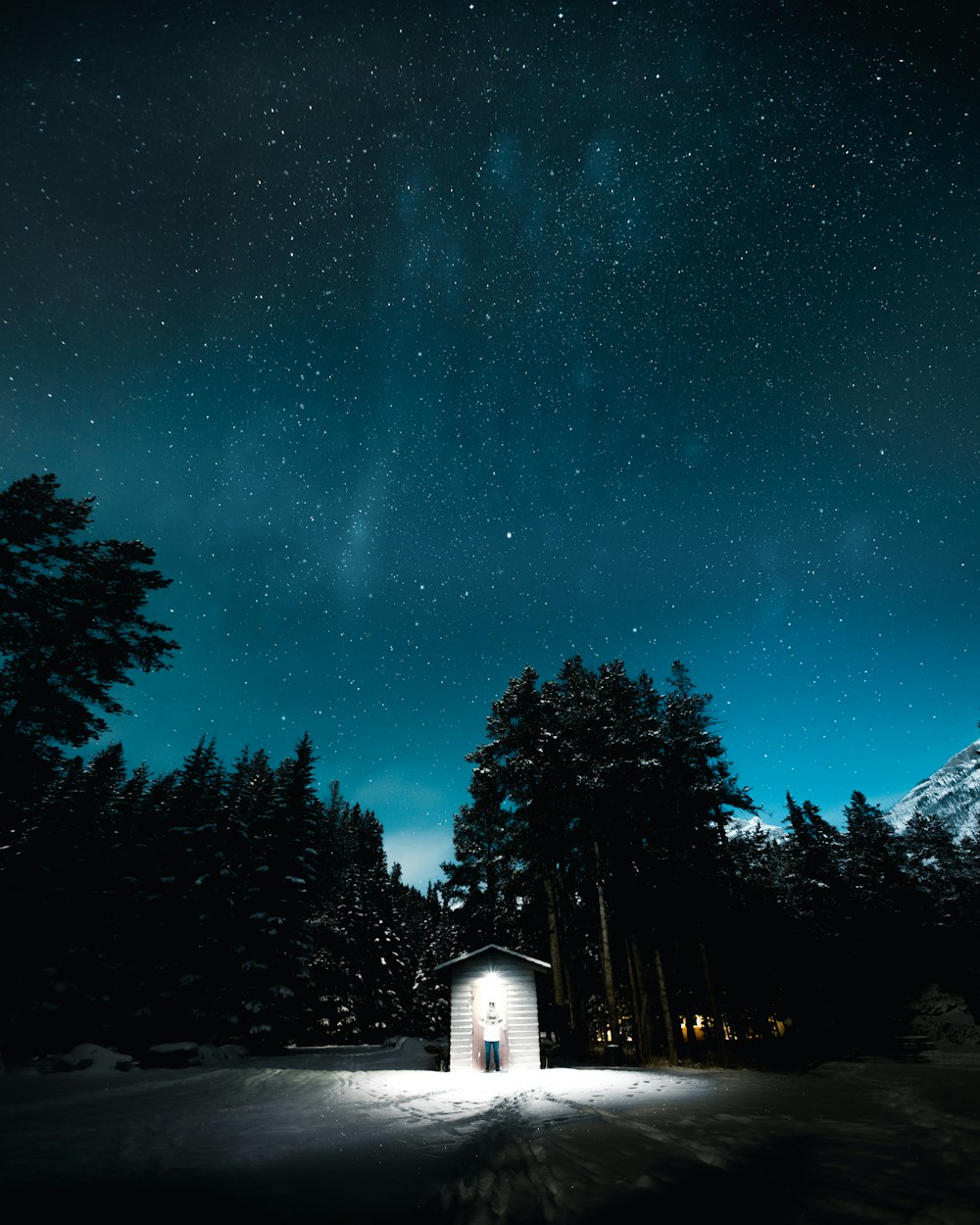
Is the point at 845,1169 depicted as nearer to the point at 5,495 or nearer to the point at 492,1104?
the point at 492,1104

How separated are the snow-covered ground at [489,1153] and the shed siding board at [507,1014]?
685cm

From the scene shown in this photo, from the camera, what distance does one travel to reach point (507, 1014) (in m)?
18.8

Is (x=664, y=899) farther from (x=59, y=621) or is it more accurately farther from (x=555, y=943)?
(x=59, y=621)

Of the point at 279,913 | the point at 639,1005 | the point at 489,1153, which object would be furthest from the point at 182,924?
the point at 489,1153

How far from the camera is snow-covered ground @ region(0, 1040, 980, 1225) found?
176 inches

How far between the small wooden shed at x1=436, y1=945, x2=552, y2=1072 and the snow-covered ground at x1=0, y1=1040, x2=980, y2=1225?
22.4ft

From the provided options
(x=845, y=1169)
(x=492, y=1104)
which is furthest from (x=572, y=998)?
(x=845, y=1169)

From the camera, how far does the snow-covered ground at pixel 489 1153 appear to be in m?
4.48

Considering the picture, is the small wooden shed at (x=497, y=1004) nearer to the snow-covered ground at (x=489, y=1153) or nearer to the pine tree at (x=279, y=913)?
the snow-covered ground at (x=489, y=1153)

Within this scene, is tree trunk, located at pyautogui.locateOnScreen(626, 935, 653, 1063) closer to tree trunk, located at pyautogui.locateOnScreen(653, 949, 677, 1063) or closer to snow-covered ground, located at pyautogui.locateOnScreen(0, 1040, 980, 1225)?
tree trunk, located at pyautogui.locateOnScreen(653, 949, 677, 1063)

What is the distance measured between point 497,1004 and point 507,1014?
429 mm

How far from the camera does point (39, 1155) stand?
249 inches

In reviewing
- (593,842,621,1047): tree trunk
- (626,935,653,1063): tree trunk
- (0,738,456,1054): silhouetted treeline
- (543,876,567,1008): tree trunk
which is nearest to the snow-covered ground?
(593,842,621,1047): tree trunk

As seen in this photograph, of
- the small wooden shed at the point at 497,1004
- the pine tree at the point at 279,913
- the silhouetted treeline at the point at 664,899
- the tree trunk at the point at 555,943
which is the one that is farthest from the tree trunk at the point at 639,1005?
the pine tree at the point at 279,913
